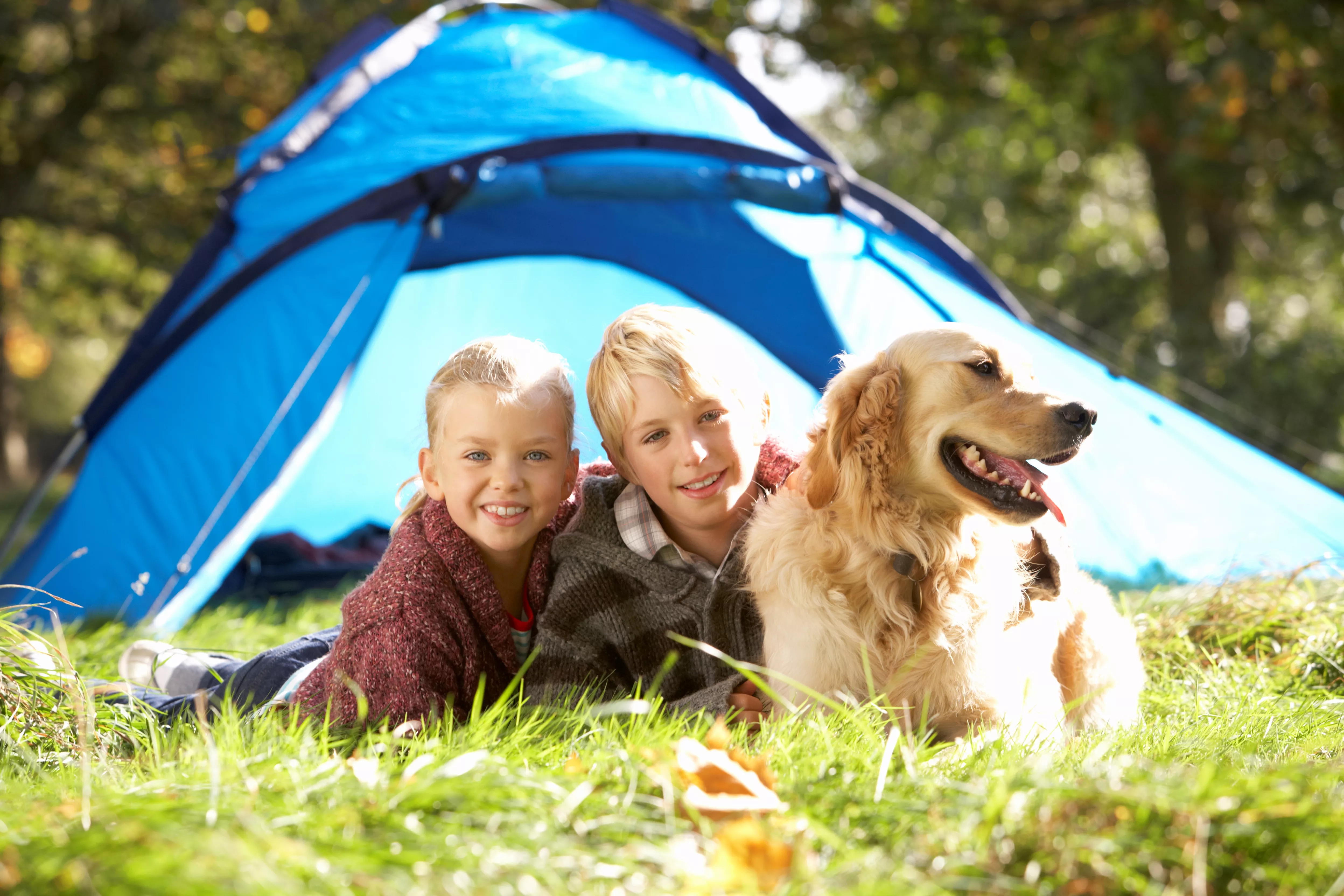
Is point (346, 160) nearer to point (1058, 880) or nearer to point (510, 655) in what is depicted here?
point (510, 655)

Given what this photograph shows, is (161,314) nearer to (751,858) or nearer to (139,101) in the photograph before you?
(751,858)

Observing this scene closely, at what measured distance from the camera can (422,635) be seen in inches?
75.8

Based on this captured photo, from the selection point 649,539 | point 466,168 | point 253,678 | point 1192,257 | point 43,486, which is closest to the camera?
point 649,539

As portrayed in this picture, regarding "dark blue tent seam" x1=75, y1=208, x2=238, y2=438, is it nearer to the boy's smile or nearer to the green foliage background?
the green foliage background

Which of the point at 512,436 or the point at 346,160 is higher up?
the point at 346,160

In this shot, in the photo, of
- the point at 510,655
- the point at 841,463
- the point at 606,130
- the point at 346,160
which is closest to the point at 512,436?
the point at 510,655

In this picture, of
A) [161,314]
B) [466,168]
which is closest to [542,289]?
[466,168]

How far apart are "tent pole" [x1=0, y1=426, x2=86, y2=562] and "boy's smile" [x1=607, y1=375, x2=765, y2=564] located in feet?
8.09

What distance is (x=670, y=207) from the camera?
3.50 m

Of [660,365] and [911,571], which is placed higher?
[660,365]

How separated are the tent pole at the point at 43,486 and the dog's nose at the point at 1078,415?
3.21m

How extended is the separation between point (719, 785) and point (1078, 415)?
917 mm

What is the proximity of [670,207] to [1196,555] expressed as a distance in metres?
1.92

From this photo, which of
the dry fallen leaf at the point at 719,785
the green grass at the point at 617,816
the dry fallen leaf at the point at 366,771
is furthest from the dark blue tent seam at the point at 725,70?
the dry fallen leaf at the point at 366,771
